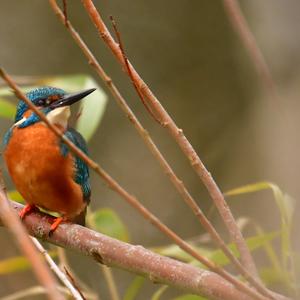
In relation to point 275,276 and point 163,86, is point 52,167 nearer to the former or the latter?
point 275,276

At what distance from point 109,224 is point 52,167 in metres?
0.25

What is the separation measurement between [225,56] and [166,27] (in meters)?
0.43

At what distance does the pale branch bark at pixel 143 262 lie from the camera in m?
1.44

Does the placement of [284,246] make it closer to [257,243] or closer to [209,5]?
[257,243]

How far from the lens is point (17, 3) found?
197 inches

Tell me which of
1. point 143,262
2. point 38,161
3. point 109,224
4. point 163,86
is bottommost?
point 163,86

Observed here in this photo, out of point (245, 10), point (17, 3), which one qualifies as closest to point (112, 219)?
point (245, 10)

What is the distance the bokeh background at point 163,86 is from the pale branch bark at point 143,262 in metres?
2.27

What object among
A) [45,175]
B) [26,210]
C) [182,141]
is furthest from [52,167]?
[182,141]

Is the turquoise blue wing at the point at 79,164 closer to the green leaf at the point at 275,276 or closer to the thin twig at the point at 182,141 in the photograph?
the green leaf at the point at 275,276

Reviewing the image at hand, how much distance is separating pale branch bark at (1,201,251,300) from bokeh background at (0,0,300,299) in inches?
89.5

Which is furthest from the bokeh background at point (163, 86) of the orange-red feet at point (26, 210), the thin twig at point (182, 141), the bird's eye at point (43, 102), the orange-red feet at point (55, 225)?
the thin twig at point (182, 141)

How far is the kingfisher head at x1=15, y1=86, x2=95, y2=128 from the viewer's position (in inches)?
91.1

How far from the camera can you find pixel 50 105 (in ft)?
7.72
